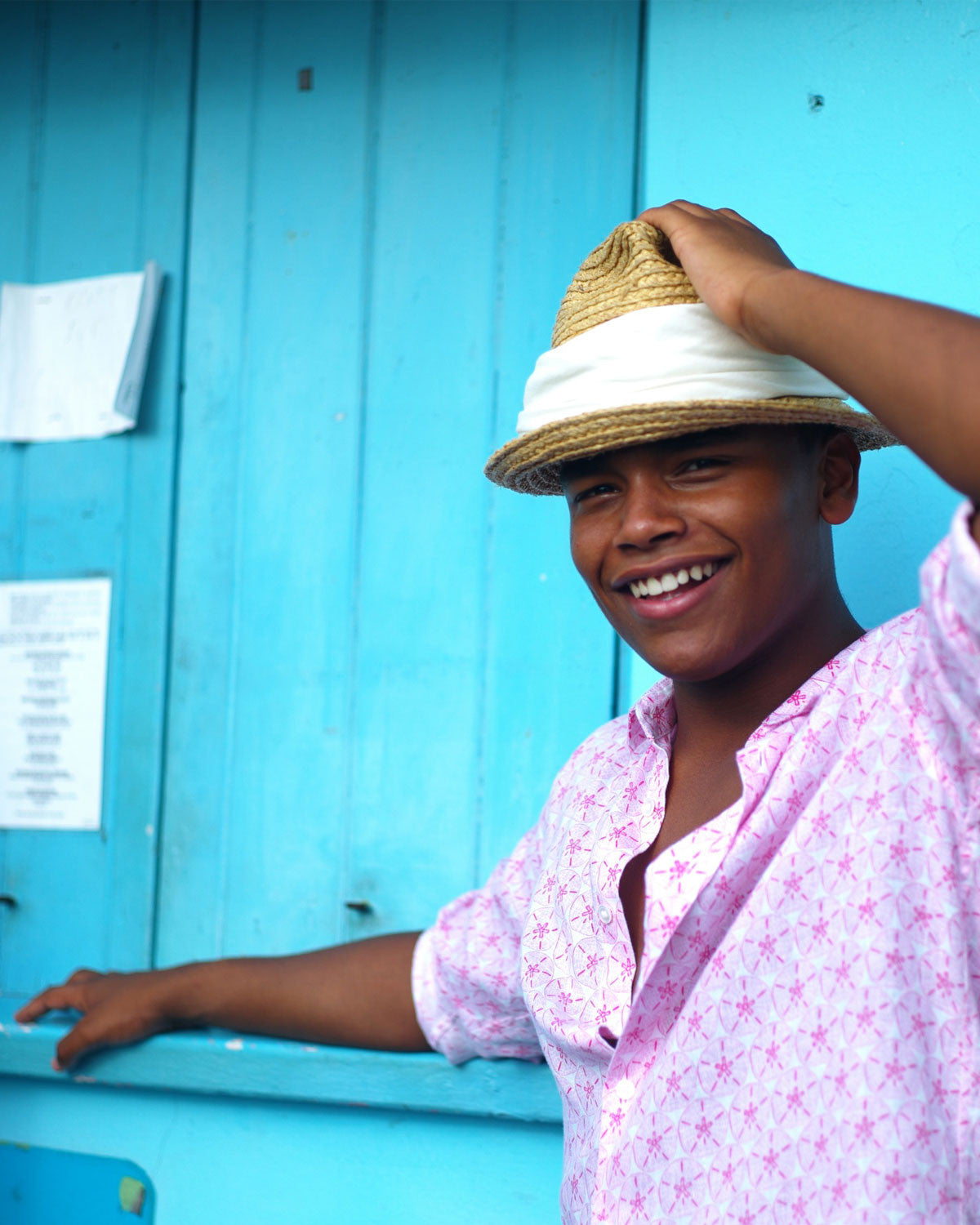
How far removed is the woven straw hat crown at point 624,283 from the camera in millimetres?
1106

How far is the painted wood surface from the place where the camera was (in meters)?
1.77

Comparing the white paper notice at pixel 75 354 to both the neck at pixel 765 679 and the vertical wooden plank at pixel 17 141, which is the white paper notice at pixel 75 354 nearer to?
the vertical wooden plank at pixel 17 141

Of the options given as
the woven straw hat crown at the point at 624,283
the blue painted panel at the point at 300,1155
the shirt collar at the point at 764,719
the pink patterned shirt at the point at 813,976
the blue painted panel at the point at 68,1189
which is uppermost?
the woven straw hat crown at the point at 624,283

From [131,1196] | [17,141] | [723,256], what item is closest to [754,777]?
[723,256]

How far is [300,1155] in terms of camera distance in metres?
1.70

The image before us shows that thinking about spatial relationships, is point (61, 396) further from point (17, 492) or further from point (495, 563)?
point (495, 563)

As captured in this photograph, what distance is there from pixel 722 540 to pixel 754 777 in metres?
0.22

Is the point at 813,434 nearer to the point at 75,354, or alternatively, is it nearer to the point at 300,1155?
the point at 300,1155

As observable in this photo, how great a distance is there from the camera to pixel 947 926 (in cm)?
93

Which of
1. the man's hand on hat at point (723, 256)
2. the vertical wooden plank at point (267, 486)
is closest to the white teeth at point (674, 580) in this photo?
the man's hand on hat at point (723, 256)

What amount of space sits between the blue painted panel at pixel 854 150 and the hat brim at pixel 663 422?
325 mm

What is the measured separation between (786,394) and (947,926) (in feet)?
1.61

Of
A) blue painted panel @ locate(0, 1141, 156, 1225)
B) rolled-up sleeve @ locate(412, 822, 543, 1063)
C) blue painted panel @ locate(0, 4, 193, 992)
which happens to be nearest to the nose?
rolled-up sleeve @ locate(412, 822, 543, 1063)

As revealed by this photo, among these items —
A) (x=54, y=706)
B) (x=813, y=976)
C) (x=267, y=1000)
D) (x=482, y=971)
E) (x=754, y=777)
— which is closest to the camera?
(x=813, y=976)
